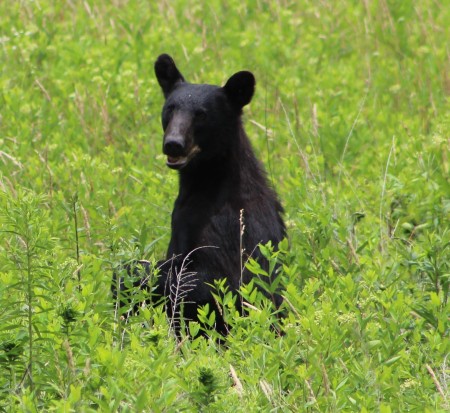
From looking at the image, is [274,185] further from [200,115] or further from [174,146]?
[174,146]

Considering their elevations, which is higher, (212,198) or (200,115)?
(200,115)

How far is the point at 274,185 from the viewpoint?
787 centimetres

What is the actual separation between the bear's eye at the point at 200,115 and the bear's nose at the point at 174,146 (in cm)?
22

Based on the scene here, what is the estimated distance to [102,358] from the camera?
14.4 feet

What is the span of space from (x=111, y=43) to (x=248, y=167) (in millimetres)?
4354

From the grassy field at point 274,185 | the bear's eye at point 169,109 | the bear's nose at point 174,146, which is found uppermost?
the bear's eye at point 169,109

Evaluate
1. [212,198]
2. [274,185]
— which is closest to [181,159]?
[212,198]

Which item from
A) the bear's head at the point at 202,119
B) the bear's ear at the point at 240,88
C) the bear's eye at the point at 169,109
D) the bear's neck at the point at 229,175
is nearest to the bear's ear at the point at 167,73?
the bear's head at the point at 202,119

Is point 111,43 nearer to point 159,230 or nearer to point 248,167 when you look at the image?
point 159,230

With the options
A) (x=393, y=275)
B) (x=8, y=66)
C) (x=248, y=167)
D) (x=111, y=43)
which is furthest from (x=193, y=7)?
(x=393, y=275)

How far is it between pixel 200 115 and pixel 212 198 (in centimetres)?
48

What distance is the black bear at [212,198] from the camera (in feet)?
21.0

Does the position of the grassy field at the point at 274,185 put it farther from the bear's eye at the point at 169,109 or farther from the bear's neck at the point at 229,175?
the bear's eye at the point at 169,109

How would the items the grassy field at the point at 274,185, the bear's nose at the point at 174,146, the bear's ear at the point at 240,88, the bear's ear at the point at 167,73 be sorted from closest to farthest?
the grassy field at the point at 274,185 → the bear's nose at the point at 174,146 → the bear's ear at the point at 240,88 → the bear's ear at the point at 167,73
